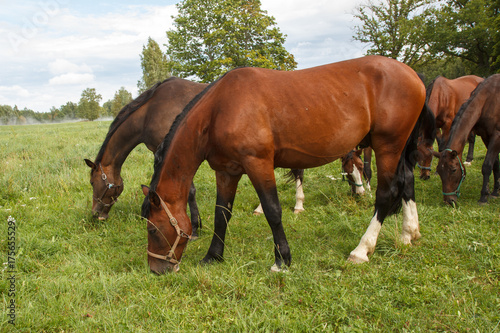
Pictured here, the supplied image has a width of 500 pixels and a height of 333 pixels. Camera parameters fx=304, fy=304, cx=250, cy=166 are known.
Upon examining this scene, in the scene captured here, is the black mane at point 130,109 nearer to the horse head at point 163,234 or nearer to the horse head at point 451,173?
the horse head at point 163,234

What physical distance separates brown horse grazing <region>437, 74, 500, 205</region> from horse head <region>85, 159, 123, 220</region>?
5.72 meters

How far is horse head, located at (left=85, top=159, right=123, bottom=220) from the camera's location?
5.20 m

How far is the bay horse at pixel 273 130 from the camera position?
10.5 feet

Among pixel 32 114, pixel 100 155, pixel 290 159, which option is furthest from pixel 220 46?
pixel 32 114

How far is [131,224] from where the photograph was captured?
16.8 feet

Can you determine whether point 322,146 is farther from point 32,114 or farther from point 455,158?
point 32,114

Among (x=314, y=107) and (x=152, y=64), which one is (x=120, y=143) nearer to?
(x=314, y=107)

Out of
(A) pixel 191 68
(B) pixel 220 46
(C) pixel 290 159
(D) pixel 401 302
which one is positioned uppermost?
(B) pixel 220 46

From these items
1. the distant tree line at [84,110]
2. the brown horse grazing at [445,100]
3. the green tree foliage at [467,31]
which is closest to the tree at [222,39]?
the green tree foliage at [467,31]

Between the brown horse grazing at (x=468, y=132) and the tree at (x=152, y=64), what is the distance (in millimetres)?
41241

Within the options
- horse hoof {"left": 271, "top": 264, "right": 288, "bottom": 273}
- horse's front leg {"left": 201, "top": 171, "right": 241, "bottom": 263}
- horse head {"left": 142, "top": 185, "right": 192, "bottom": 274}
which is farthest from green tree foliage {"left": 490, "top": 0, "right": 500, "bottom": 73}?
horse head {"left": 142, "top": 185, "right": 192, "bottom": 274}

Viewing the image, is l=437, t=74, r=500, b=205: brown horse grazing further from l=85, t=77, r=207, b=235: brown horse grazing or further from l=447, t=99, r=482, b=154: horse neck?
l=85, t=77, r=207, b=235: brown horse grazing

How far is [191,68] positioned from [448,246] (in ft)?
81.9

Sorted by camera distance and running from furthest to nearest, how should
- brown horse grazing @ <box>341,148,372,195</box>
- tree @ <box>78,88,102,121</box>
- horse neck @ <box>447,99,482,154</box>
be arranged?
1. tree @ <box>78,88,102,121</box>
2. brown horse grazing @ <box>341,148,372,195</box>
3. horse neck @ <box>447,99,482,154</box>
